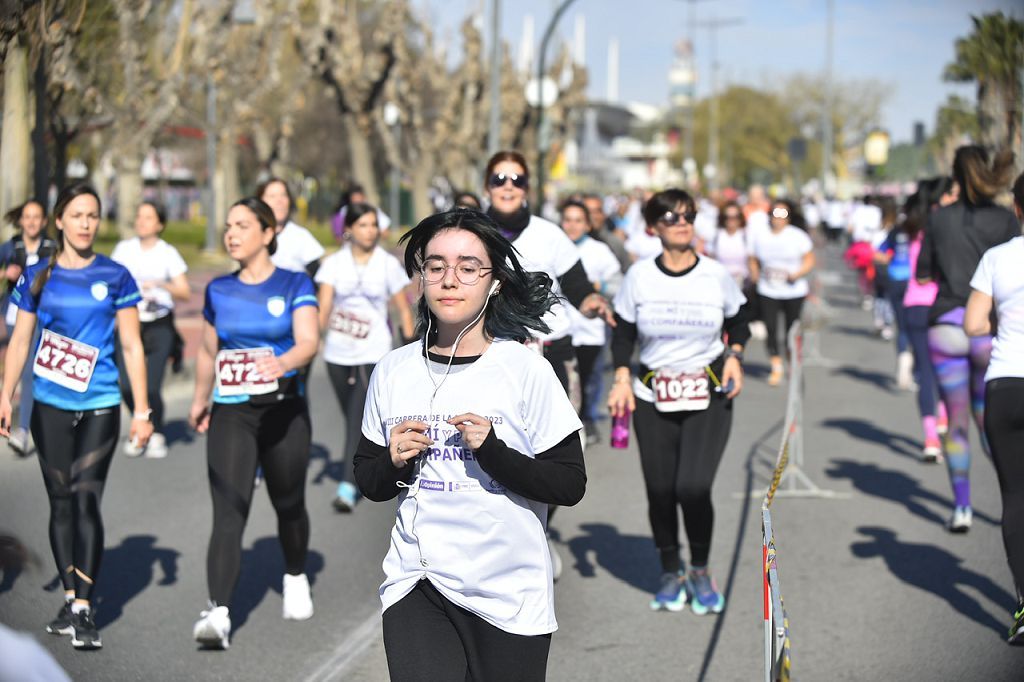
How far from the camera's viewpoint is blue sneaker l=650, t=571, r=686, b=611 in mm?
6441

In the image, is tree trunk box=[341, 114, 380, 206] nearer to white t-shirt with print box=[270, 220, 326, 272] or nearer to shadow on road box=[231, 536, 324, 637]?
white t-shirt with print box=[270, 220, 326, 272]

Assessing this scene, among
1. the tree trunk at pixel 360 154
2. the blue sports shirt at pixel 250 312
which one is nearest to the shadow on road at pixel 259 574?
the blue sports shirt at pixel 250 312

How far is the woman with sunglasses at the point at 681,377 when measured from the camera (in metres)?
6.27

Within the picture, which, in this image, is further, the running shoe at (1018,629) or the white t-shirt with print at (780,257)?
the white t-shirt with print at (780,257)

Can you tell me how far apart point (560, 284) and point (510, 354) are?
9.93 ft

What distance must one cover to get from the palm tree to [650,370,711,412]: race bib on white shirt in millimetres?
6628

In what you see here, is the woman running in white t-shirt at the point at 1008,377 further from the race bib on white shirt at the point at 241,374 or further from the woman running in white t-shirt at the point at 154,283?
the woman running in white t-shirt at the point at 154,283

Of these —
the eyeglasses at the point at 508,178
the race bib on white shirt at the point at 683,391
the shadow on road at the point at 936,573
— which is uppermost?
the eyeglasses at the point at 508,178

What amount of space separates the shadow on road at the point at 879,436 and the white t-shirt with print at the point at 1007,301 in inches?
206

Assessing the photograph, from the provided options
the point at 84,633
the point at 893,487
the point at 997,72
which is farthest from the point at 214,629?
the point at 997,72

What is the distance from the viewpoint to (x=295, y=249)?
9.50 m

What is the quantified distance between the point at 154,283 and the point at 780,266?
682 centimetres

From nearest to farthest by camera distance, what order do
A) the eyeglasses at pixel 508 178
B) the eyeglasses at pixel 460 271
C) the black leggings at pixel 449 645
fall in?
the black leggings at pixel 449 645
the eyeglasses at pixel 460 271
the eyeglasses at pixel 508 178

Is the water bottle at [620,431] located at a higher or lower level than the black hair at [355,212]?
lower
